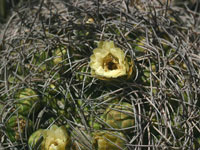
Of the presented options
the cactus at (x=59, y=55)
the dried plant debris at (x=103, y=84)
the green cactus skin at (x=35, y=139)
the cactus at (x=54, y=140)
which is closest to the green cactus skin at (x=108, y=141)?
the dried plant debris at (x=103, y=84)

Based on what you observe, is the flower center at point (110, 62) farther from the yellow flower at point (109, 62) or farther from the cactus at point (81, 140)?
the cactus at point (81, 140)

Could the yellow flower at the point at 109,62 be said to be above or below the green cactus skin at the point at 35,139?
above

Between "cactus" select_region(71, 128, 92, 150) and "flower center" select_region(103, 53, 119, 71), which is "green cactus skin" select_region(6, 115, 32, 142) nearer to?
"cactus" select_region(71, 128, 92, 150)

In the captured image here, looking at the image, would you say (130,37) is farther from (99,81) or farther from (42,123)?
(42,123)

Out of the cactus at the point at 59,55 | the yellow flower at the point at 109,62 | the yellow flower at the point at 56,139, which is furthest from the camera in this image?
the cactus at the point at 59,55

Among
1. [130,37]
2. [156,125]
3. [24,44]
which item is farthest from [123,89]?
[24,44]

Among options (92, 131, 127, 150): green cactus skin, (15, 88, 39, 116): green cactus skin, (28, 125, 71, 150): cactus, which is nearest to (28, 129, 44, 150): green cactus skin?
(28, 125, 71, 150): cactus

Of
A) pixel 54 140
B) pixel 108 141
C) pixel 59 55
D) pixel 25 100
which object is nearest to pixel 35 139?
pixel 54 140
